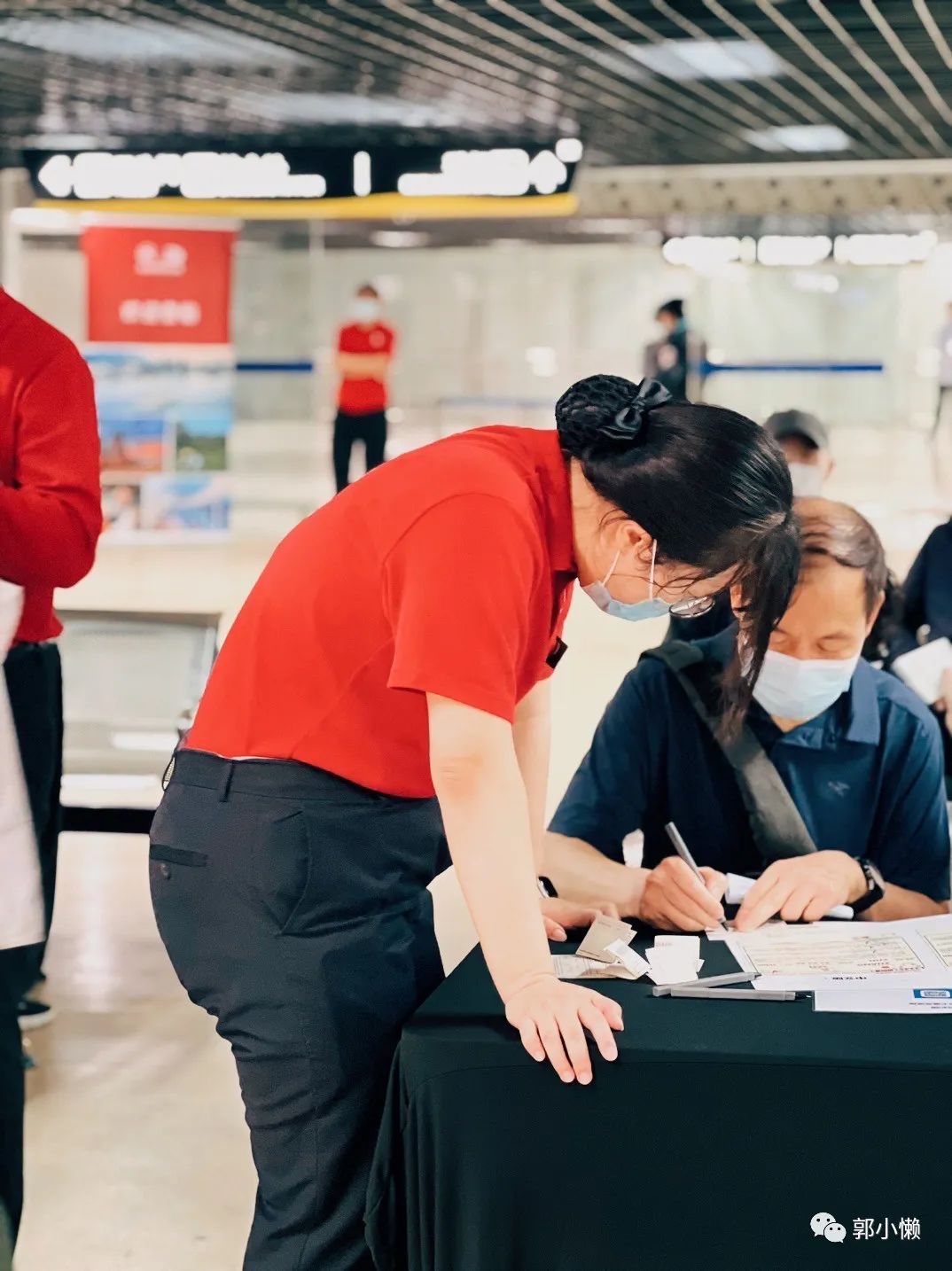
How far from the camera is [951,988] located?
5.21 feet

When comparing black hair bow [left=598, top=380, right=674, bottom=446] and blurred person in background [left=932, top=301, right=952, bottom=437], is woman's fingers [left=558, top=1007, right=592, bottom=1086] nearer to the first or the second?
black hair bow [left=598, top=380, right=674, bottom=446]

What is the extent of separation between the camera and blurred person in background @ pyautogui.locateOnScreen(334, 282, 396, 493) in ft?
43.1

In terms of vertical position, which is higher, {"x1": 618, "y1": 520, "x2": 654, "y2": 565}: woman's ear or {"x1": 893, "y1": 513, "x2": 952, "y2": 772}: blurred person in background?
{"x1": 618, "y1": 520, "x2": 654, "y2": 565}: woman's ear

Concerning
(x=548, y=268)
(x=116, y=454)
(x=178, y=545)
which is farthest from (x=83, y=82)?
(x=548, y=268)

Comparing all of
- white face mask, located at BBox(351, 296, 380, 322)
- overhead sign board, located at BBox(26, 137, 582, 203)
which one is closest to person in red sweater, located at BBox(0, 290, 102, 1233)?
overhead sign board, located at BBox(26, 137, 582, 203)

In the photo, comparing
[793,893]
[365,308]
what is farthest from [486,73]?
[793,893]

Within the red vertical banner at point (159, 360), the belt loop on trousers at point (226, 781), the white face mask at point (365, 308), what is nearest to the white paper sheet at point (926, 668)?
the belt loop on trousers at point (226, 781)

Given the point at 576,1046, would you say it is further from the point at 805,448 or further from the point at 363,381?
the point at 363,381

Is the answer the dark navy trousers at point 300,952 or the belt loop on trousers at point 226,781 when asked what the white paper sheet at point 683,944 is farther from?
the belt loop on trousers at point 226,781

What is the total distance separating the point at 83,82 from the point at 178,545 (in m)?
3.45

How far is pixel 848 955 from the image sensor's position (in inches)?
67.6

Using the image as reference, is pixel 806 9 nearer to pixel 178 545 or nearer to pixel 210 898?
pixel 178 545

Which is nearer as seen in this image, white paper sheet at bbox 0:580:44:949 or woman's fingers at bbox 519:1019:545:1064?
woman's fingers at bbox 519:1019:545:1064

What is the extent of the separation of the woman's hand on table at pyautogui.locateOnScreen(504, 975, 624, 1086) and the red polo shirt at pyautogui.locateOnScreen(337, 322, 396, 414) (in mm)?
11925
